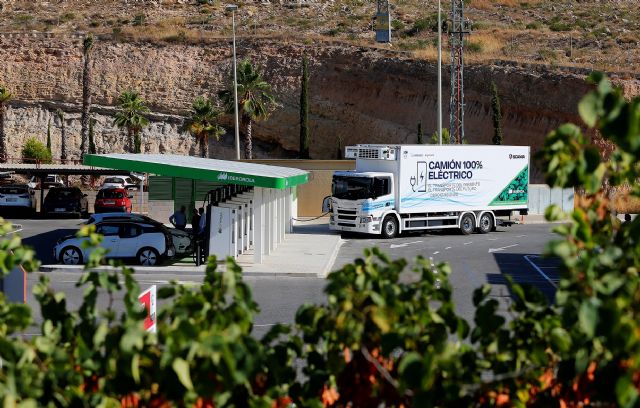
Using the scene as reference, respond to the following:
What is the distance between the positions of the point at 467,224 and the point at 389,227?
3.84 metres

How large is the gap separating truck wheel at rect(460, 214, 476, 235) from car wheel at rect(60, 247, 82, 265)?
16714 millimetres

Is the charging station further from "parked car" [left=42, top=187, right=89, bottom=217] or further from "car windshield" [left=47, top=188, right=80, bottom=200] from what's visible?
"car windshield" [left=47, top=188, right=80, bottom=200]

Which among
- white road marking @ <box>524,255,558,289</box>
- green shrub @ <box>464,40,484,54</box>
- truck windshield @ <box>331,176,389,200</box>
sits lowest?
white road marking @ <box>524,255,558,289</box>

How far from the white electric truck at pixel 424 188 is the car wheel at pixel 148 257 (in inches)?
434

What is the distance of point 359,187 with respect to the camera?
37156mm

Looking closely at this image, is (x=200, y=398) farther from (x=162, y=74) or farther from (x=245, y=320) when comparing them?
(x=162, y=74)

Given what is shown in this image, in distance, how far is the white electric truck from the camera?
122 feet

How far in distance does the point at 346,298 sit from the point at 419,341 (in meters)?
0.50

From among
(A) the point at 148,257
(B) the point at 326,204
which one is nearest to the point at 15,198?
(B) the point at 326,204

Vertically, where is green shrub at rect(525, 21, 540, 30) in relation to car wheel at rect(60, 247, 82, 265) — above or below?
above

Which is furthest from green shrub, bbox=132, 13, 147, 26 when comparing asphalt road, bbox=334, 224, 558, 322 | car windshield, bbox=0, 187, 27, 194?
asphalt road, bbox=334, 224, 558, 322

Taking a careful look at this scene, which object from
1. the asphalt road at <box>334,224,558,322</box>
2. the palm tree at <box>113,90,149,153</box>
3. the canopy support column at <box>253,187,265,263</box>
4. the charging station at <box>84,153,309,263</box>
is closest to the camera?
the asphalt road at <box>334,224,558,322</box>

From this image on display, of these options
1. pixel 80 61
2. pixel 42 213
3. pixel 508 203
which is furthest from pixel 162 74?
pixel 508 203

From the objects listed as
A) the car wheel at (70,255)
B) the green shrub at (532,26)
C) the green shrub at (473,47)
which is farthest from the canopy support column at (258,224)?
the green shrub at (532,26)
